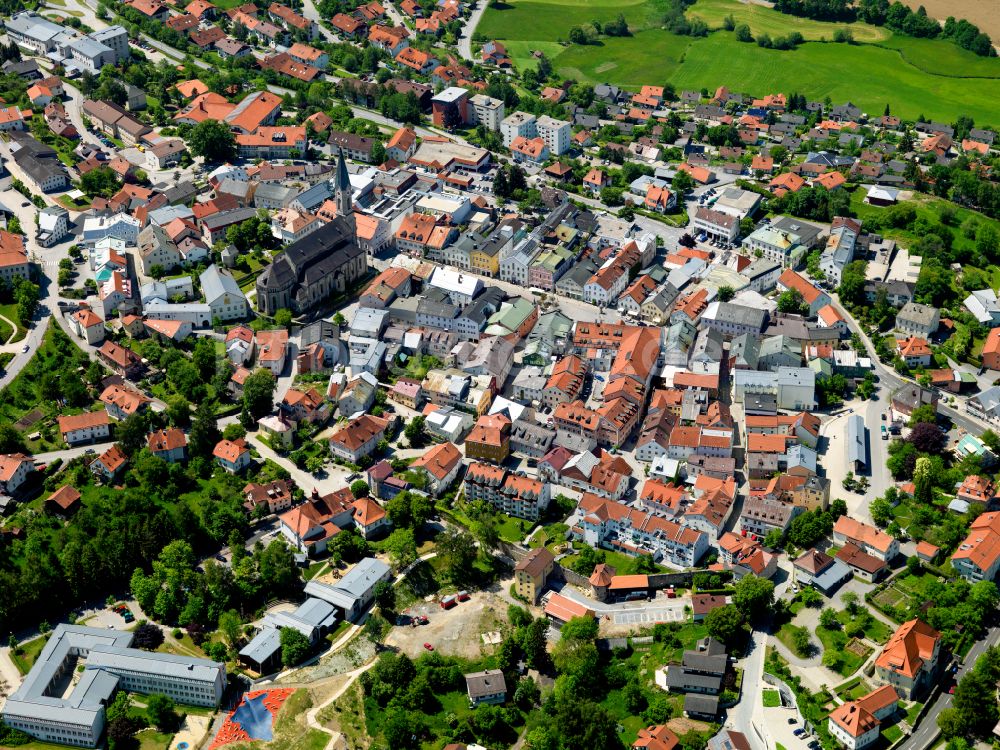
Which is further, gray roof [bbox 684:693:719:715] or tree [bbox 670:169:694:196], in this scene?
tree [bbox 670:169:694:196]

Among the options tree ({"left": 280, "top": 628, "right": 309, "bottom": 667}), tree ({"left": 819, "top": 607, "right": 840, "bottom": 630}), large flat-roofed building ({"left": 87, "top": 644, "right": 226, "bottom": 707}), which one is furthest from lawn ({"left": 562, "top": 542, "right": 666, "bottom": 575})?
large flat-roofed building ({"left": 87, "top": 644, "right": 226, "bottom": 707})

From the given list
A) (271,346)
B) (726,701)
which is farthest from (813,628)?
(271,346)

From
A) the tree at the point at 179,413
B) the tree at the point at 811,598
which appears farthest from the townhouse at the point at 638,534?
the tree at the point at 179,413

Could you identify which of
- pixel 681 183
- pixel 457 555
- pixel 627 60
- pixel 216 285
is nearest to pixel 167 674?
pixel 457 555

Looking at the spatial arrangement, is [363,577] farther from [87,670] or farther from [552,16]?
[552,16]

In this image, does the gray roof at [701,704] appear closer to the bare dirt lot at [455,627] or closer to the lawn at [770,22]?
the bare dirt lot at [455,627]

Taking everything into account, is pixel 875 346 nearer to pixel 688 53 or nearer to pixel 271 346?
pixel 271 346

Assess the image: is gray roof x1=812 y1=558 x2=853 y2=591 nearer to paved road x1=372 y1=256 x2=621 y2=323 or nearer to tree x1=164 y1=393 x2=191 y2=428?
paved road x1=372 y1=256 x2=621 y2=323
